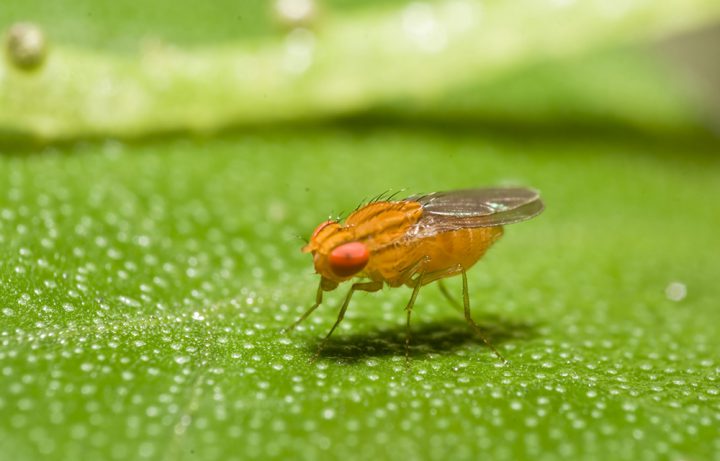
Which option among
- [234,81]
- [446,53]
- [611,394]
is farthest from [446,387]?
[446,53]

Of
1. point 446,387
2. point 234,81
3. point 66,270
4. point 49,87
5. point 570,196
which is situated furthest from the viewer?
point 570,196

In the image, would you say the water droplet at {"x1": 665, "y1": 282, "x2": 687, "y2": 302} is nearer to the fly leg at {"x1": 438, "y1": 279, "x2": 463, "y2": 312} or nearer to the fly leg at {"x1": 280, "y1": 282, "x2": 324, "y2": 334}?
the fly leg at {"x1": 438, "y1": 279, "x2": 463, "y2": 312}

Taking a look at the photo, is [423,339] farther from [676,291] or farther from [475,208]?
[676,291]

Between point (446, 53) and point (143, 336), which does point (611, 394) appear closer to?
point (143, 336)

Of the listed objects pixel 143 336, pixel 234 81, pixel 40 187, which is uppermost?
pixel 234 81

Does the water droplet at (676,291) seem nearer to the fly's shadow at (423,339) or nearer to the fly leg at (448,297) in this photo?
the fly's shadow at (423,339)

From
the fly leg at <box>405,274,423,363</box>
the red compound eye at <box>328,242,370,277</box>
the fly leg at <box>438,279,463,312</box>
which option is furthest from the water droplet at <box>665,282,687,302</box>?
the red compound eye at <box>328,242,370,277</box>

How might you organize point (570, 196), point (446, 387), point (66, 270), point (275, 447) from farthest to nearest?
point (570, 196) → point (66, 270) → point (446, 387) → point (275, 447)

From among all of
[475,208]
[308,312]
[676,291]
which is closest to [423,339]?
[308,312]
